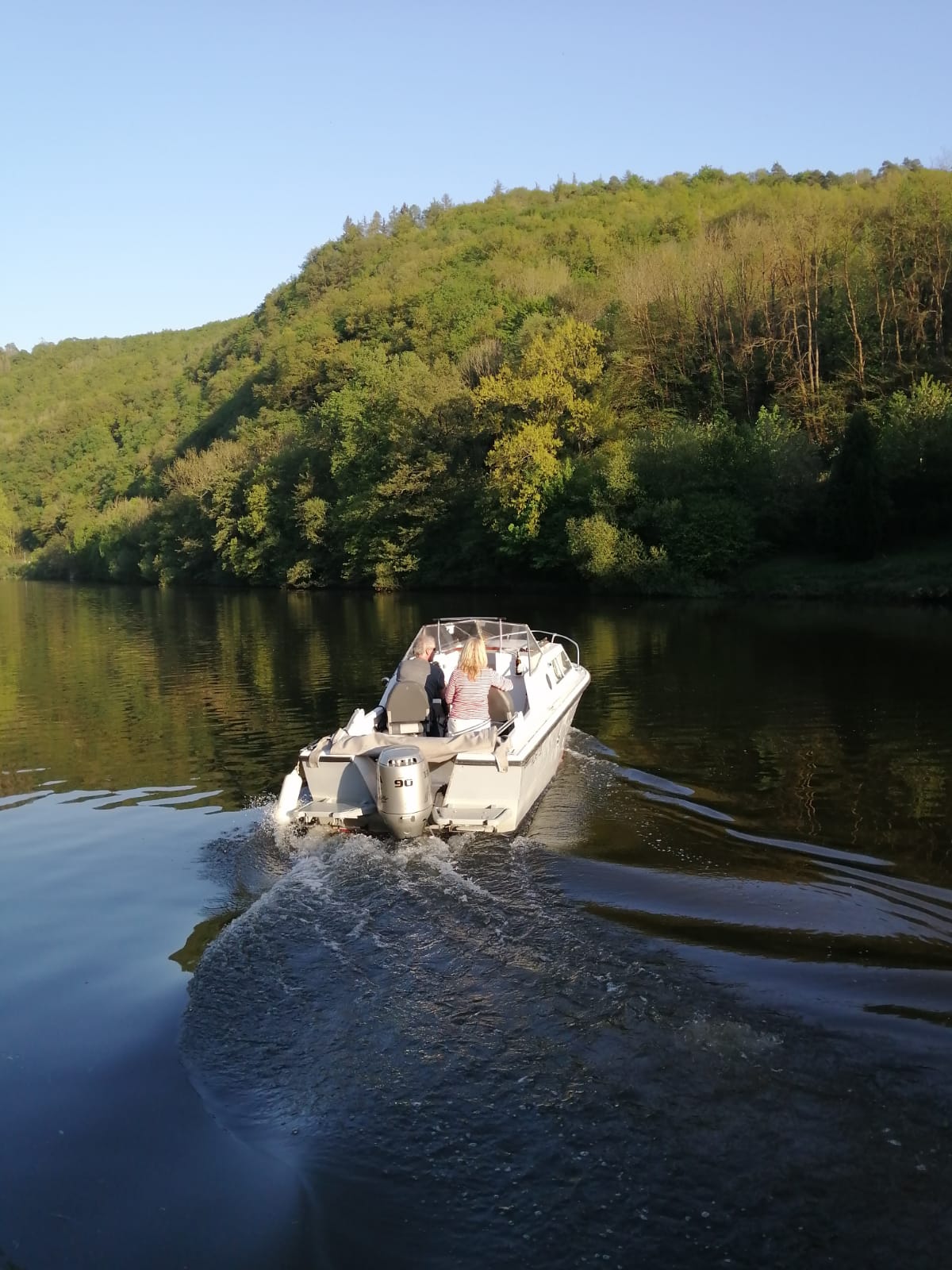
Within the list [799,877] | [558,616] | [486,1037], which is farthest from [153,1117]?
[558,616]

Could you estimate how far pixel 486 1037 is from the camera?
5426 mm

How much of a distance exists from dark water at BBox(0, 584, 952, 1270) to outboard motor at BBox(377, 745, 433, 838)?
203mm

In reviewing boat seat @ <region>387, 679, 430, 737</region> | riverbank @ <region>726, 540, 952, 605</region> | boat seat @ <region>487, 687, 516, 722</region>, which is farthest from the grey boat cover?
riverbank @ <region>726, 540, 952, 605</region>

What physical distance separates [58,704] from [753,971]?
16453 mm

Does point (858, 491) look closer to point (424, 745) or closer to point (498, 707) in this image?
point (498, 707)

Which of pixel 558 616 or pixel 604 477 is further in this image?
pixel 604 477

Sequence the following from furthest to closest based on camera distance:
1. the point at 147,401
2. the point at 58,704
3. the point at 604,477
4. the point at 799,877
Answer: the point at 147,401 < the point at 604,477 < the point at 58,704 < the point at 799,877

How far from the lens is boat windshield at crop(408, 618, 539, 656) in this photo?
1380 cm

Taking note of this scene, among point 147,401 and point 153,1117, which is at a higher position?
point 147,401

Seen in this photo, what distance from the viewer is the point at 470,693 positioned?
35.2 feet

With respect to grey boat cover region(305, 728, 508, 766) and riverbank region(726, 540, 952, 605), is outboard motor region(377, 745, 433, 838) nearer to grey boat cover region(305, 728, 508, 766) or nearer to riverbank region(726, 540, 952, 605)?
grey boat cover region(305, 728, 508, 766)

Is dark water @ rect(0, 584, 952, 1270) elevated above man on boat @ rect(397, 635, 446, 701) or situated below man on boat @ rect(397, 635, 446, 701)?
below

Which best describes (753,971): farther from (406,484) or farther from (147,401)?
(147,401)

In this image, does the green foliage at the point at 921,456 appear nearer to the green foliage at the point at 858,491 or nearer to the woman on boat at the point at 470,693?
the green foliage at the point at 858,491
